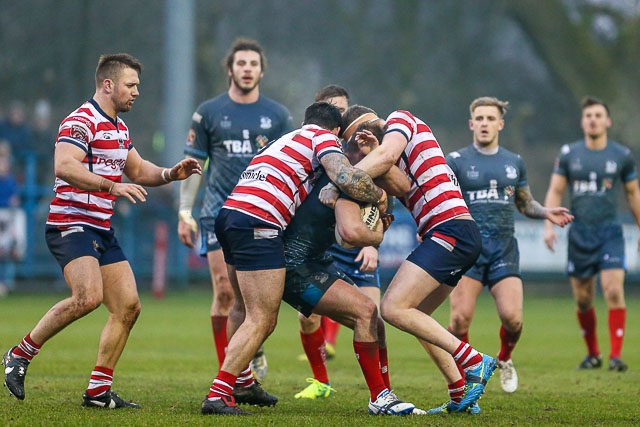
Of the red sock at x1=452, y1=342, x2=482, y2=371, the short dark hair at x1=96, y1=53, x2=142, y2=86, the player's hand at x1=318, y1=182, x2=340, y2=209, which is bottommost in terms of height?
the red sock at x1=452, y1=342, x2=482, y2=371

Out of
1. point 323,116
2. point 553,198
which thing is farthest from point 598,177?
point 323,116

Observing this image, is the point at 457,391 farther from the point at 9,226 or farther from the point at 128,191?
the point at 9,226

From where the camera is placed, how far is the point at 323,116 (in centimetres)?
741

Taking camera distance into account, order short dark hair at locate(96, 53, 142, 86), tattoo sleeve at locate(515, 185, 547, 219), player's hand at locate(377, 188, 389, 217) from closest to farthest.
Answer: player's hand at locate(377, 188, 389, 217) < short dark hair at locate(96, 53, 142, 86) < tattoo sleeve at locate(515, 185, 547, 219)

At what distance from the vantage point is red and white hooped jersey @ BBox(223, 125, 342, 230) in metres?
7.17

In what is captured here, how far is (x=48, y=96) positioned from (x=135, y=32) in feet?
10.1

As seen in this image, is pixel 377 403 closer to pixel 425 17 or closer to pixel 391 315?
pixel 391 315

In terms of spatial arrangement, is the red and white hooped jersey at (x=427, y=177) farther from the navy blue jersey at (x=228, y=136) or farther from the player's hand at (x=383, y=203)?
the navy blue jersey at (x=228, y=136)

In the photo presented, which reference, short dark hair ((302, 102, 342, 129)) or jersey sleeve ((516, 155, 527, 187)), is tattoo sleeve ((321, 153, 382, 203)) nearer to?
short dark hair ((302, 102, 342, 129))

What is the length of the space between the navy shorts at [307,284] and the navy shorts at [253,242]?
18cm

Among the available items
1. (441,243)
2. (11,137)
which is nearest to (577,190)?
(441,243)

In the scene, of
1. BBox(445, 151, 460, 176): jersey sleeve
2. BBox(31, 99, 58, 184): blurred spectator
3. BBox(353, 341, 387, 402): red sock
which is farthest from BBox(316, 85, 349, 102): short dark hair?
BBox(31, 99, 58, 184): blurred spectator

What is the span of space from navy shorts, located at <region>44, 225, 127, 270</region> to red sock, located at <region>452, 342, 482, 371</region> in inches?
94.7

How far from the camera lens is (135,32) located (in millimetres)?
30406
